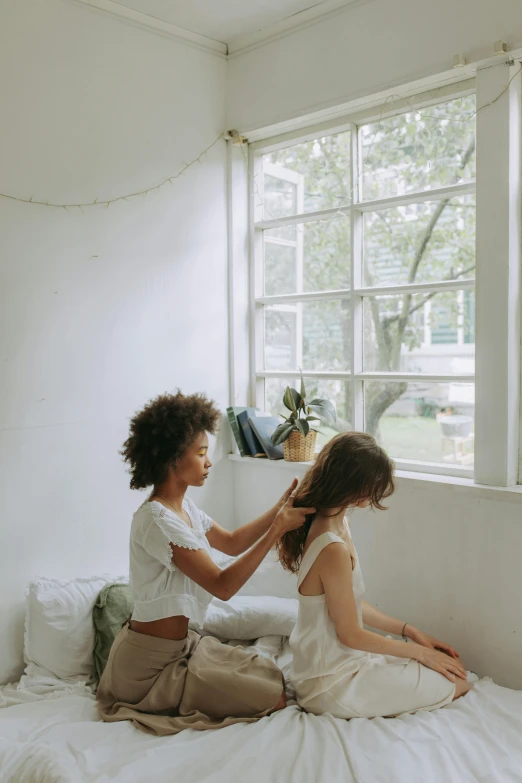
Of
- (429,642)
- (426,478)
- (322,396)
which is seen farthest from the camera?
(322,396)

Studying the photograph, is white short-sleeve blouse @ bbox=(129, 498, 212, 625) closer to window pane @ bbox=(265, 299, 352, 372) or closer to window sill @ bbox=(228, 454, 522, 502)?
window sill @ bbox=(228, 454, 522, 502)

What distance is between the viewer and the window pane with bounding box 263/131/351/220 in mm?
2842

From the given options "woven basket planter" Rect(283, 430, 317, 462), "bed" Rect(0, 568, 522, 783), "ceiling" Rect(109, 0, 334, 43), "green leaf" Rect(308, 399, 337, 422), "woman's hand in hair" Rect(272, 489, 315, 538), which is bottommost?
"bed" Rect(0, 568, 522, 783)

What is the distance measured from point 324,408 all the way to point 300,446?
0.65ft

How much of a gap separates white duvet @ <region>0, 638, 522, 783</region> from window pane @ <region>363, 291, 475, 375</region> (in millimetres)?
1140

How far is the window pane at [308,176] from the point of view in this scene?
9.32 feet

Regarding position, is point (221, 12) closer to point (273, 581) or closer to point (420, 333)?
point (420, 333)

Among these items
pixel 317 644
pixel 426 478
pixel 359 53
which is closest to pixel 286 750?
pixel 317 644

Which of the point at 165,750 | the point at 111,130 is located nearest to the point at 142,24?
the point at 111,130

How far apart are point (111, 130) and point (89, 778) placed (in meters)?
2.16

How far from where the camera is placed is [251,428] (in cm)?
300

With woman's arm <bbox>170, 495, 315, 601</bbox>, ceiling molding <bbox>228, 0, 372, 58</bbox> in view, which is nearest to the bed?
woman's arm <bbox>170, 495, 315, 601</bbox>

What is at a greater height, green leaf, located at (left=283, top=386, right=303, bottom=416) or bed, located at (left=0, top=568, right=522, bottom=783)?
green leaf, located at (left=283, top=386, right=303, bottom=416)

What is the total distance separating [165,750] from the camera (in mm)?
1730
